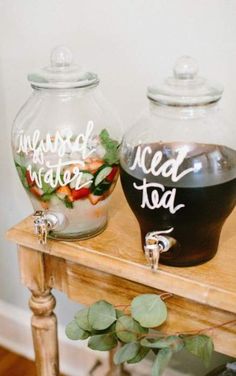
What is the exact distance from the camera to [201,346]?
74cm

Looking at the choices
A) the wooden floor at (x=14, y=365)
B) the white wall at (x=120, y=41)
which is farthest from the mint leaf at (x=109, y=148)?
the wooden floor at (x=14, y=365)

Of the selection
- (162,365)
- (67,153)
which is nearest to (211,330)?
(162,365)

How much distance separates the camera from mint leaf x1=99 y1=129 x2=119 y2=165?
2.72ft

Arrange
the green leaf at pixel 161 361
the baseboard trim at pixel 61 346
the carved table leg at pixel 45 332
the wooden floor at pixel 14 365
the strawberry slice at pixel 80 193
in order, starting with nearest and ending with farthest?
the green leaf at pixel 161 361, the strawberry slice at pixel 80 193, the carved table leg at pixel 45 332, the baseboard trim at pixel 61 346, the wooden floor at pixel 14 365

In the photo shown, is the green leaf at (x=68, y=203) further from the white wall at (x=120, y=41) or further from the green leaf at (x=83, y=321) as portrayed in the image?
the white wall at (x=120, y=41)

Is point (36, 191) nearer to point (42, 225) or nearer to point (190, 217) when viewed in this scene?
point (42, 225)

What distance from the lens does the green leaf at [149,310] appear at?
74cm

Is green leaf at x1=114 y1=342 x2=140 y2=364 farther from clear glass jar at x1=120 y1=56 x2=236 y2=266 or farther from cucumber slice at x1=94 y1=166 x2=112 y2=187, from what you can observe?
cucumber slice at x1=94 y1=166 x2=112 y2=187

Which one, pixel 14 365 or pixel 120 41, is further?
pixel 14 365

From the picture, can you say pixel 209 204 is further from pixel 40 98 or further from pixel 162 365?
pixel 40 98

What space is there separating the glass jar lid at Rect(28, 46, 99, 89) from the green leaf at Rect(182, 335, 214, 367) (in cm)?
43

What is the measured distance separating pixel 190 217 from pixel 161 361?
0.21 meters

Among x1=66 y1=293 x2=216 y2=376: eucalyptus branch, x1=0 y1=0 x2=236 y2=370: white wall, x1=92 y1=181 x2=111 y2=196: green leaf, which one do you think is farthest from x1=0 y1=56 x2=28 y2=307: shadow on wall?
x1=66 y1=293 x2=216 y2=376: eucalyptus branch

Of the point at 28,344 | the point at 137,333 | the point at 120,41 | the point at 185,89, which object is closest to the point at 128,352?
the point at 137,333
